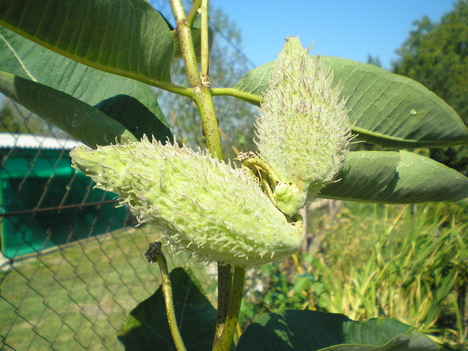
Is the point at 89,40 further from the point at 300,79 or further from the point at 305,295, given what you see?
the point at 305,295

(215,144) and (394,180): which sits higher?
(394,180)

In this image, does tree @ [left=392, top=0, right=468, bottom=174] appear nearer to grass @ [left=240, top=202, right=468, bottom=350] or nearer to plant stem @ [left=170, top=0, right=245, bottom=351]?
grass @ [left=240, top=202, right=468, bottom=350]

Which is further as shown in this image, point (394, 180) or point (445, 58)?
point (445, 58)

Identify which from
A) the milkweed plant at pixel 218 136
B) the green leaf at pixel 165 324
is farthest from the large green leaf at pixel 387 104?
the green leaf at pixel 165 324

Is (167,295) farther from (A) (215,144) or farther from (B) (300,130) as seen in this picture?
(B) (300,130)

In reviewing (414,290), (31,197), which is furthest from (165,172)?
(31,197)

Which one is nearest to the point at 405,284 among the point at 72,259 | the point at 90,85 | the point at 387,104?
the point at 387,104

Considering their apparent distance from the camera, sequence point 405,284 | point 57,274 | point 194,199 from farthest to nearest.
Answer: point 57,274
point 405,284
point 194,199
